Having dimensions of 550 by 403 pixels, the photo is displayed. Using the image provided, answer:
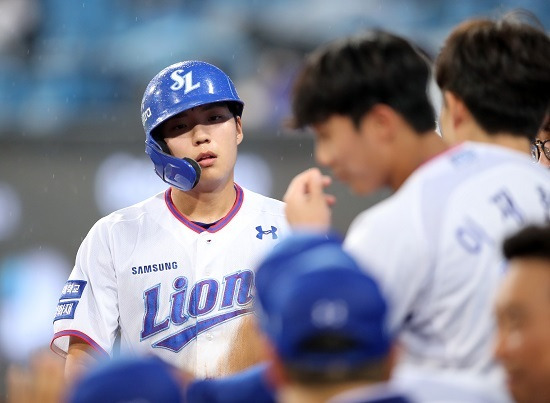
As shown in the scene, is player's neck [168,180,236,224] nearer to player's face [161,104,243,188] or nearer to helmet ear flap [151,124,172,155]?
player's face [161,104,243,188]

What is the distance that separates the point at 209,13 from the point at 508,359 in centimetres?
741

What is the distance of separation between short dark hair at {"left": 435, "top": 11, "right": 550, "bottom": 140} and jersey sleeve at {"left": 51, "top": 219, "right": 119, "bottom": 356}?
202cm

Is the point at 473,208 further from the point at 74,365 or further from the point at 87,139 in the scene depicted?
the point at 87,139

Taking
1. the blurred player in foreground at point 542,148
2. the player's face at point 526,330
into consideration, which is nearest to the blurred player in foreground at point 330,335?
the player's face at point 526,330

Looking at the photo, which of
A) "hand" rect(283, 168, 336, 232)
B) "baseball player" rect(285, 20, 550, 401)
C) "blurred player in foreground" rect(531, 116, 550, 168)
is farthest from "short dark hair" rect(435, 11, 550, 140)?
"blurred player in foreground" rect(531, 116, 550, 168)

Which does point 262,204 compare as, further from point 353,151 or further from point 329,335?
point 329,335

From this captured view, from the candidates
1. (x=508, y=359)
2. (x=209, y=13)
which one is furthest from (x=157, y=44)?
(x=508, y=359)

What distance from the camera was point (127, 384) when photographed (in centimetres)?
195

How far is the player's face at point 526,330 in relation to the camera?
7.00 ft

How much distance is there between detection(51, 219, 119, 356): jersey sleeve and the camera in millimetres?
4242

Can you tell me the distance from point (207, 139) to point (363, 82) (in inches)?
70.2

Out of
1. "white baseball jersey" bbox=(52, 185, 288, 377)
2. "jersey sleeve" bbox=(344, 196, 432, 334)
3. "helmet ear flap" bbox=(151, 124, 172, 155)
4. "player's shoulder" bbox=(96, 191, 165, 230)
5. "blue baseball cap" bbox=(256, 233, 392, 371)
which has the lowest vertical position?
"blue baseball cap" bbox=(256, 233, 392, 371)

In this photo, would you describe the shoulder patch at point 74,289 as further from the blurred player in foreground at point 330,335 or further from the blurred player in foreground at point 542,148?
the blurred player in foreground at point 330,335

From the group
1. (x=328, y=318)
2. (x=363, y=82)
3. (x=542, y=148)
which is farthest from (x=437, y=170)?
(x=542, y=148)
